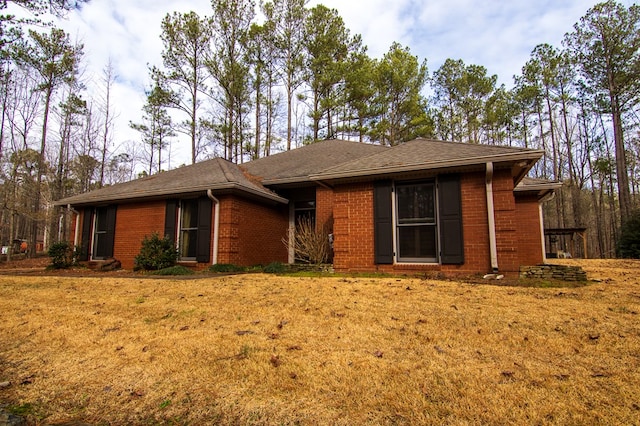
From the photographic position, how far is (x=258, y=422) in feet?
6.34

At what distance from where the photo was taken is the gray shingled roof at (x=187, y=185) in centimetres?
970

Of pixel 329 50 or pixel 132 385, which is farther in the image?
pixel 329 50

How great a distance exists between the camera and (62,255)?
11680mm

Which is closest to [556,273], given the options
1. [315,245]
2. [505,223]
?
[505,223]

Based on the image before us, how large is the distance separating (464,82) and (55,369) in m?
25.5

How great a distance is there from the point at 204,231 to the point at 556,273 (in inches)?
350

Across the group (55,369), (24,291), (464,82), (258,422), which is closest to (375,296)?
(258,422)

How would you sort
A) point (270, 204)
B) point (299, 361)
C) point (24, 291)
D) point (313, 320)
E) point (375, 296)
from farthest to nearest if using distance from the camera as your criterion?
point (270, 204), point (24, 291), point (375, 296), point (313, 320), point (299, 361)

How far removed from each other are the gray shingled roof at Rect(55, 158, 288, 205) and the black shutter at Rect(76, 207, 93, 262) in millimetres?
480

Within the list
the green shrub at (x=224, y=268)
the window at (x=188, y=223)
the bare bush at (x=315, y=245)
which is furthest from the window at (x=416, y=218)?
the window at (x=188, y=223)

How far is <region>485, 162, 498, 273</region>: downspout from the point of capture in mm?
6801

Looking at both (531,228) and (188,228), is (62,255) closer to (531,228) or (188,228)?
(188,228)

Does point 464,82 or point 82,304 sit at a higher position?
point 464,82

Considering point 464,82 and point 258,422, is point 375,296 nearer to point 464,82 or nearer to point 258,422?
point 258,422
